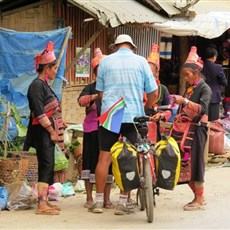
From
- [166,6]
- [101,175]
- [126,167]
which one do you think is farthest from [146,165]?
[166,6]

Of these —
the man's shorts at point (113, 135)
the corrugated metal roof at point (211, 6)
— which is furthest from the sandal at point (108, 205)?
the corrugated metal roof at point (211, 6)

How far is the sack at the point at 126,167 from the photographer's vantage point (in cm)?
671

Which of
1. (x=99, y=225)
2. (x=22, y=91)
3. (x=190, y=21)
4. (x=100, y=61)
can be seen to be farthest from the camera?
(x=190, y=21)

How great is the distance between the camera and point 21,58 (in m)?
9.23

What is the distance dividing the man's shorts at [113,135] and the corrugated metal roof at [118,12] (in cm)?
291

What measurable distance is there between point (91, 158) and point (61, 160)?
31.9 inches

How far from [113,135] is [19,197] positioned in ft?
4.54

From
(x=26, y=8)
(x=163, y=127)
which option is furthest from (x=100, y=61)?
(x=26, y=8)

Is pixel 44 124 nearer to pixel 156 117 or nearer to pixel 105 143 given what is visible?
pixel 105 143

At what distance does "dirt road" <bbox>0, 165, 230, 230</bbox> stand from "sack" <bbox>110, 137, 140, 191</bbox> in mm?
427

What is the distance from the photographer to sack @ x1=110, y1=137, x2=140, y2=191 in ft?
22.0

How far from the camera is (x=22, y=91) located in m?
9.20

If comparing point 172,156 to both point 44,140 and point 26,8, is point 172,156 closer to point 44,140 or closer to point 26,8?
point 44,140

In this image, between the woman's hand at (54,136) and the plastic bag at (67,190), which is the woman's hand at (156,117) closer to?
the woman's hand at (54,136)
